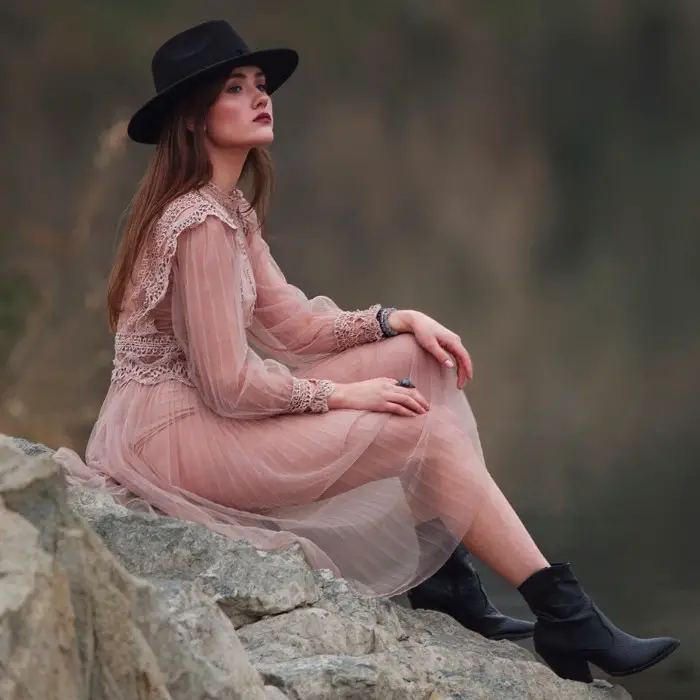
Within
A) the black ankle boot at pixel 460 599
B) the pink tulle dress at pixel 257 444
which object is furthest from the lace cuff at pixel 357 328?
the black ankle boot at pixel 460 599

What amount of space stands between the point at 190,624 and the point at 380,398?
0.80 m

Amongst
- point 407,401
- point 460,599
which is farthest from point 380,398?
point 460,599

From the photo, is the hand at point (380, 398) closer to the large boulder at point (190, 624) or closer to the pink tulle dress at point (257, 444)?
the pink tulle dress at point (257, 444)

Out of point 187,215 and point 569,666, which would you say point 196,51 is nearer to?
point 187,215

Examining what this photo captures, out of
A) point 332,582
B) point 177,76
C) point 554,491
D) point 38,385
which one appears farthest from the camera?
point 38,385

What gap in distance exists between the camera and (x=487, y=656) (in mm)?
2469

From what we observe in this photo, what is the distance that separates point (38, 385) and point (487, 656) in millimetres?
2739

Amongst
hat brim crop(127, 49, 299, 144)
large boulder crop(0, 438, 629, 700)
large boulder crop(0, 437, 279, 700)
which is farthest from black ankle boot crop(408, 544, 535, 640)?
large boulder crop(0, 437, 279, 700)

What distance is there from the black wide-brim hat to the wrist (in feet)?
1.74

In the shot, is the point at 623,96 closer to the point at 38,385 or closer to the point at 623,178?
the point at 623,178

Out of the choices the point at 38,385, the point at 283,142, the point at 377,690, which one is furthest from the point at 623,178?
the point at 377,690

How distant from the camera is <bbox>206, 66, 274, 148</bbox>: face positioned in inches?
101

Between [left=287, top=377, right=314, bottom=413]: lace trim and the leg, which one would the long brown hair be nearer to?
[left=287, top=377, right=314, bottom=413]: lace trim

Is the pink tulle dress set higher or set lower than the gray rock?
higher
